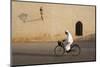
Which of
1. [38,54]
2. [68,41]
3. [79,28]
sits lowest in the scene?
[38,54]

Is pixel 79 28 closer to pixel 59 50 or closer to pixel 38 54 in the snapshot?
pixel 59 50

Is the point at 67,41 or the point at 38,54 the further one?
the point at 67,41

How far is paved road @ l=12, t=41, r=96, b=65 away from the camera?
2430 millimetres

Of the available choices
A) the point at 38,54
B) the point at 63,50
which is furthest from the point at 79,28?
the point at 38,54

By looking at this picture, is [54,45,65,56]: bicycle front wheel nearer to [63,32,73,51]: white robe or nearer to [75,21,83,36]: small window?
[63,32,73,51]: white robe

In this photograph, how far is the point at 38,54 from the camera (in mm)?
2529

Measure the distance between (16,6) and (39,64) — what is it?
26.4 inches

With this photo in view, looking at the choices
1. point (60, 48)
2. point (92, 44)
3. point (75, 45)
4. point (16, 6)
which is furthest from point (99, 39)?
point (16, 6)

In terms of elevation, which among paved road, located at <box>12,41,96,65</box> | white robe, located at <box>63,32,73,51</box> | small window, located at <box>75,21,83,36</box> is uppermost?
small window, located at <box>75,21,83,36</box>

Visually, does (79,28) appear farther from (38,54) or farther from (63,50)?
(38,54)

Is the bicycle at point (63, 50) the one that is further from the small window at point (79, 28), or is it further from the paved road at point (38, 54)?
the small window at point (79, 28)

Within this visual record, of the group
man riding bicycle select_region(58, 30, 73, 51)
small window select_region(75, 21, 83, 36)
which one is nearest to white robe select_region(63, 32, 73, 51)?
man riding bicycle select_region(58, 30, 73, 51)

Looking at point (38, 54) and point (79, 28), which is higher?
point (79, 28)

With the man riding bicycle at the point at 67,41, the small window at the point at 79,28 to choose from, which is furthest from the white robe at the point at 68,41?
the small window at the point at 79,28
